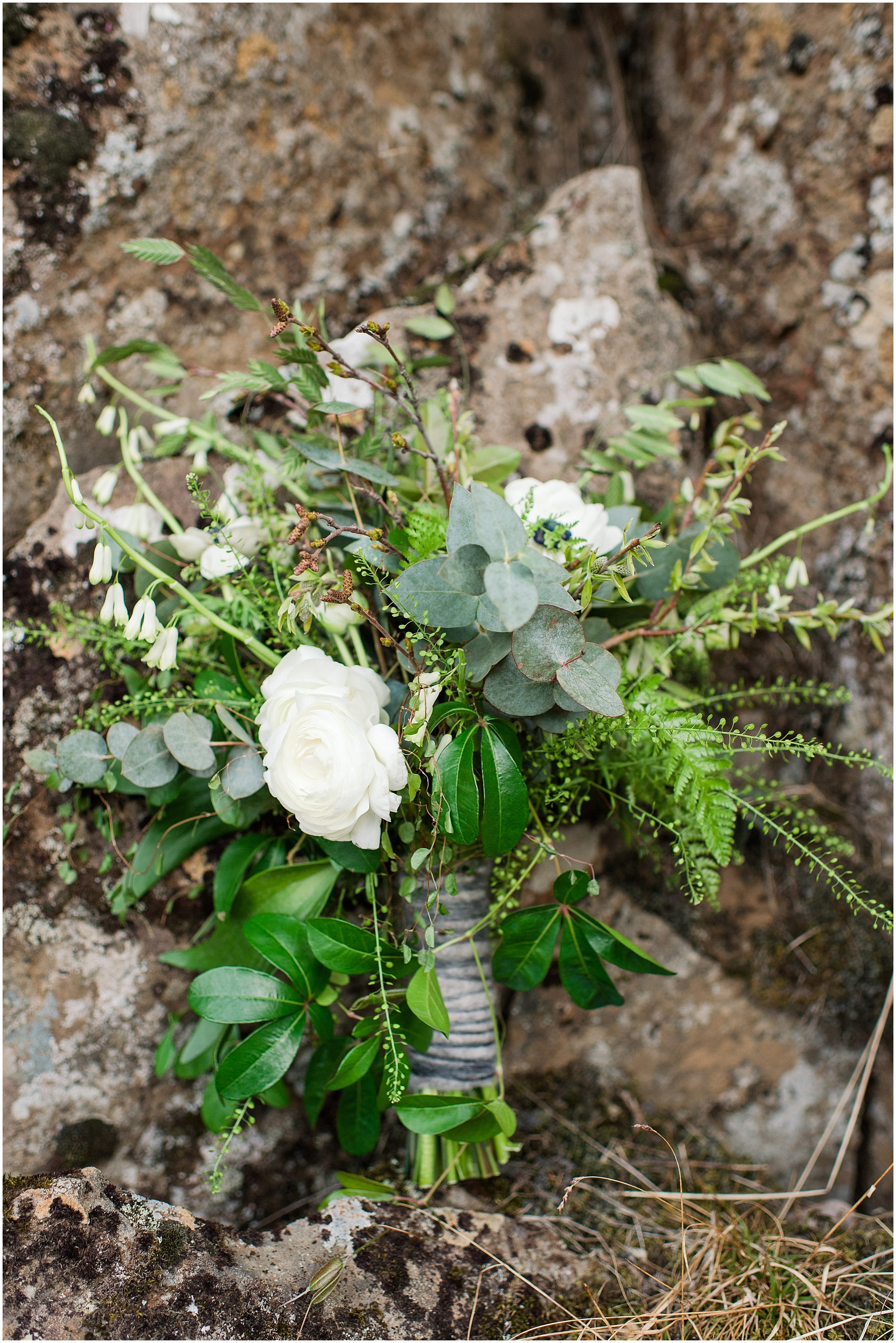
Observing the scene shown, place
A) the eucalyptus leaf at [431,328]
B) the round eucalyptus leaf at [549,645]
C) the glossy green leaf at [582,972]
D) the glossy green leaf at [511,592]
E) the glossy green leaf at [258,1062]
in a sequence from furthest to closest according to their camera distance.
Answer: the eucalyptus leaf at [431,328], the glossy green leaf at [582,972], the glossy green leaf at [258,1062], the round eucalyptus leaf at [549,645], the glossy green leaf at [511,592]

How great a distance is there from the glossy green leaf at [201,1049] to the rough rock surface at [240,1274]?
0.19m

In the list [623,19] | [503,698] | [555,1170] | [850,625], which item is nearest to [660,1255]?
[555,1170]

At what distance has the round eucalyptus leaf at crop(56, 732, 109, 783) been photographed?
1.16 meters

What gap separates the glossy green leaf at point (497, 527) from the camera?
86 cm

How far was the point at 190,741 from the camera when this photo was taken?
1.08 metres

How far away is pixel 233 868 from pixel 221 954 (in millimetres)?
140

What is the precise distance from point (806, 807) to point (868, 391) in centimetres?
82

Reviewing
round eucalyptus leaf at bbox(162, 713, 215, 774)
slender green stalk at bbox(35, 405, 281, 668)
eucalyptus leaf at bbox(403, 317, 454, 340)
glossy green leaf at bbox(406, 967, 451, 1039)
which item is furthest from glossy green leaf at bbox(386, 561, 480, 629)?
eucalyptus leaf at bbox(403, 317, 454, 340)

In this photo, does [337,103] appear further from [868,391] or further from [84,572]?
[868,391]

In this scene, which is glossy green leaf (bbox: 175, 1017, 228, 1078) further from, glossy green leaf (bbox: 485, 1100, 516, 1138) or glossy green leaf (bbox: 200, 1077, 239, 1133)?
glossy green leaf (bbox: 485, 1100, 516, 1138)

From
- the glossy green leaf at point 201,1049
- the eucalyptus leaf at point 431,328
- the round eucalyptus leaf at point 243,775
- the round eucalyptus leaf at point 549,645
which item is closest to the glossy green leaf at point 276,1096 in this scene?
the glossy green leaf at point 201,1049

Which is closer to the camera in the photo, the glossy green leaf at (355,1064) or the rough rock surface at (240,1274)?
the rough rock surface at (240,1274)

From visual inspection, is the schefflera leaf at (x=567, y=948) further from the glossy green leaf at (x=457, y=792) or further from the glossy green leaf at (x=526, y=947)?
the glossy green leaf at (x=457, y=792)

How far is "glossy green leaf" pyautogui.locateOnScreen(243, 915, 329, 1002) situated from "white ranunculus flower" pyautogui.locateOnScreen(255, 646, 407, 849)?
18cm
